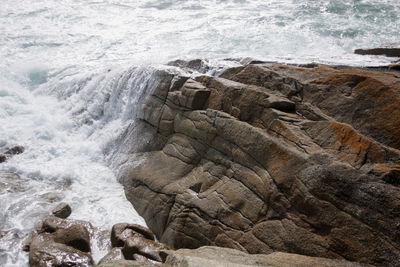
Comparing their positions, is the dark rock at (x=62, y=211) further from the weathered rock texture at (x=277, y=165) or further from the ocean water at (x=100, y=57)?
the weathered rock texture at (x=277, y=165)

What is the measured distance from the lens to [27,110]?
46.2ft

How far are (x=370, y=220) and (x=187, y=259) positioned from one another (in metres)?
3.07

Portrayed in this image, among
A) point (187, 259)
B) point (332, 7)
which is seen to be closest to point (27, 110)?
point (187, 259)

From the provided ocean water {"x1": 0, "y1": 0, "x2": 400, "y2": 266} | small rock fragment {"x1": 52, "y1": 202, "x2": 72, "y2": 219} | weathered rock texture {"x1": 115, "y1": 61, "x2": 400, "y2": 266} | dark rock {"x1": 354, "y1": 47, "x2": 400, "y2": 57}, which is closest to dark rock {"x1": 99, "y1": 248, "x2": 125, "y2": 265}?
ocean water {"x1": 0, "y1": 0, "x2": 400, "y2": 266}

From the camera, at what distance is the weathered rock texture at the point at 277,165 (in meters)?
5.54

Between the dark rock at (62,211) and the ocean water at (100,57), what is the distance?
22 centimetres

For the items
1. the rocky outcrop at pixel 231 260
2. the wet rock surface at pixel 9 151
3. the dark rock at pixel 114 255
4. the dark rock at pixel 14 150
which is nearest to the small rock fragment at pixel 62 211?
the dark rock at pixel 114 255

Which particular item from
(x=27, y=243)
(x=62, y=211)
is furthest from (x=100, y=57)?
(x=27, y=243)

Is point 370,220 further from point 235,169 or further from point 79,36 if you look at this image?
point 79,36

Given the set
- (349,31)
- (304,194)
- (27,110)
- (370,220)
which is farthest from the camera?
(349,31)

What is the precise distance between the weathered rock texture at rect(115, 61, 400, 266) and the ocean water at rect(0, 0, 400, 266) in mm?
1500

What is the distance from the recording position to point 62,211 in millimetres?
8344

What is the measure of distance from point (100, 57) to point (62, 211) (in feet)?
39.0

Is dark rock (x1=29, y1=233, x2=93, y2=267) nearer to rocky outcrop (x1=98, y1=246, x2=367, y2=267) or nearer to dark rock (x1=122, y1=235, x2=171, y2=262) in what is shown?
dark rock (x1=122, y1=235, x2=171, y2=262)
